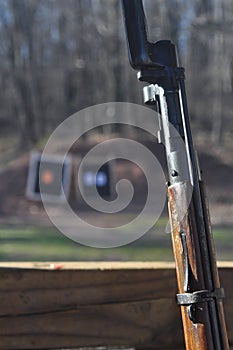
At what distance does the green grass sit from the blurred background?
1082 centimetres

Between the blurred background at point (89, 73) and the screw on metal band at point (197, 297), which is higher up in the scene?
the blurred background at point (89, 73)

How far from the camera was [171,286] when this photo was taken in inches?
59.8

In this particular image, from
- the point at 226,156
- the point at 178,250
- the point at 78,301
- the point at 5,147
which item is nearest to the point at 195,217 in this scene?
the point at 178,250

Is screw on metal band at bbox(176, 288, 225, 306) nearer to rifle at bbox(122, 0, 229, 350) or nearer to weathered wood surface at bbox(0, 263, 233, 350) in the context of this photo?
rifle at bbox(122, 0, 229, 350)

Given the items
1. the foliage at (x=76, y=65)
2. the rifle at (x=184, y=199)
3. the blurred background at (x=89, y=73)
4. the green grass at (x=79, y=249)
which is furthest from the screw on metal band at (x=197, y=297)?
the foliage at (x=76, y=65)

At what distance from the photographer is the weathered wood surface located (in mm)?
1464

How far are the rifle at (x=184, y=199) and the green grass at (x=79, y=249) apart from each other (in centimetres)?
663

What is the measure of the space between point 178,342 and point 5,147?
91.1ft

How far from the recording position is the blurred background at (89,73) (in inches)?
1033

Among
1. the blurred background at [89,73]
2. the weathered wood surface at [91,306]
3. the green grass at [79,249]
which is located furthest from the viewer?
the blurred background at [89,73]

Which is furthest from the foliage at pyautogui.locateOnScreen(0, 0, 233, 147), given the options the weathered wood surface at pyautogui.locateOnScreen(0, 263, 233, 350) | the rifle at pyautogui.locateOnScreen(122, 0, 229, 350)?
the rifle at pyautogui.locateOnScreen(122, 0, 229, 350)

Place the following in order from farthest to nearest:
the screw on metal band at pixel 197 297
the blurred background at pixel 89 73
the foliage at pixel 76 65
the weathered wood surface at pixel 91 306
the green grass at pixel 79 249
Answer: the foliage at pixel 76 65, the blurred background at pixel 89 73, the green grass at pixel 79 249, the weathered wood surface at pixel 91 306, the screw on metal band at pixel 197 297

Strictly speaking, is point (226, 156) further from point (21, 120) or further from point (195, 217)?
point (195, 217)

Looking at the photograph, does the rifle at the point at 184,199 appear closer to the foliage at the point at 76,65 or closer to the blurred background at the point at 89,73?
the blurred background at the point at 89,73
